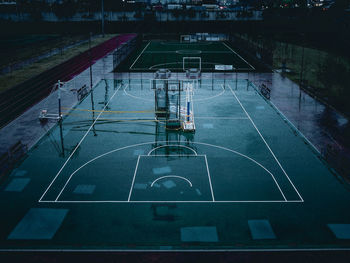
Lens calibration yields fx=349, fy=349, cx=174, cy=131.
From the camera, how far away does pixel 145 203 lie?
2350 cm

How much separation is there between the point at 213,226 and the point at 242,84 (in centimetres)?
3764

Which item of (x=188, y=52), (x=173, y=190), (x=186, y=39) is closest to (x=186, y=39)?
(x=186, y=39)

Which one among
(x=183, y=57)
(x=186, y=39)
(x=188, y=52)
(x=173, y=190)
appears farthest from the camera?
(x=186, y=39)

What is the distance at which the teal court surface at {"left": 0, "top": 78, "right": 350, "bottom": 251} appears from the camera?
794 inches

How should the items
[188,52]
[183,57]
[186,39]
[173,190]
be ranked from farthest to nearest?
[186,39] → [188,52] → [183,57] → [173,190]

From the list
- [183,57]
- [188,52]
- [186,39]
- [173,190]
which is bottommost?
Answer: [173,190]

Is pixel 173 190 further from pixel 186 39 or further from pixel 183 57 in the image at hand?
pixel 186 39

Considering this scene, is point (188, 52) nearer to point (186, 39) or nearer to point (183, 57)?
point (183, 57)

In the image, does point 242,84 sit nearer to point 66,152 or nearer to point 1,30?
point 66,152

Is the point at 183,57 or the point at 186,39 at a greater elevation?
the point at 186,39

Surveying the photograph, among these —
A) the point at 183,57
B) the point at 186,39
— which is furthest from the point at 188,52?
the point at 186,39

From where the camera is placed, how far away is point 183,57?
75375 millimetres

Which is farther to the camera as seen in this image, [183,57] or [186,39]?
[186,39]

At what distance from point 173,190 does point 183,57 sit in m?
54.3
